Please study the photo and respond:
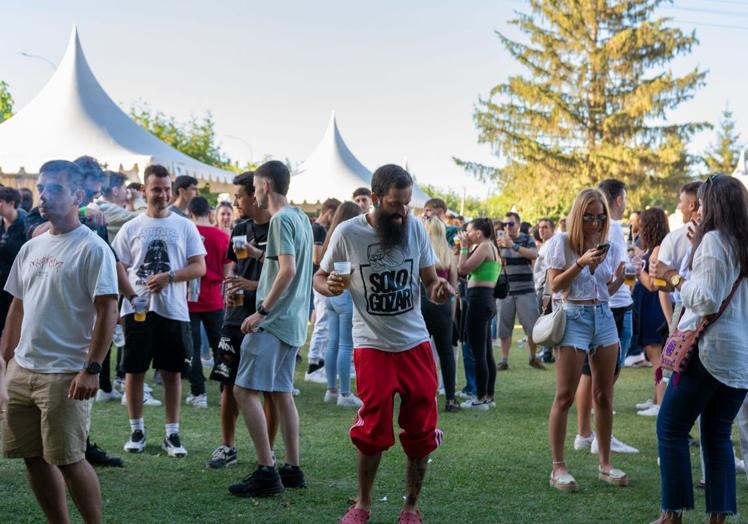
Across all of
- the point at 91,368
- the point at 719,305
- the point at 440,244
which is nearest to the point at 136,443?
A: the point at 91,368

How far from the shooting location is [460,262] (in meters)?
9.27

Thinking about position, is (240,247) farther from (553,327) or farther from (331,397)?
(331,397)

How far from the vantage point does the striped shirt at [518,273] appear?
12242 millimetres

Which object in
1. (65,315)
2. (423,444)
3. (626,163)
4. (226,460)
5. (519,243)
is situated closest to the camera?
(65,315)

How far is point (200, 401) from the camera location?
856cm

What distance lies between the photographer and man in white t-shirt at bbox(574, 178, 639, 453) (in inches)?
242

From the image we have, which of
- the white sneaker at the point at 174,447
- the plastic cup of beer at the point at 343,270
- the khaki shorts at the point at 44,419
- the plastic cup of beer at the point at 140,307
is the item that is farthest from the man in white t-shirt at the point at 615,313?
the khaki shorts at the point at 44,419

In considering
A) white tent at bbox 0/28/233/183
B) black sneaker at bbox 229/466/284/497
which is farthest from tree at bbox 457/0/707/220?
black sneaker at bbox 229/466/284/497

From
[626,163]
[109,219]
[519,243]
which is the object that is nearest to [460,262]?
[109,219]

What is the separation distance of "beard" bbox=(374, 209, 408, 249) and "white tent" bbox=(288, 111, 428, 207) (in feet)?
57.3

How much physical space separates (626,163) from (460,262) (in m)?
28.5

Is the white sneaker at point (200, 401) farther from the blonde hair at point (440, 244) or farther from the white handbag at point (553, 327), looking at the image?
the white handbag at point (553, 327)

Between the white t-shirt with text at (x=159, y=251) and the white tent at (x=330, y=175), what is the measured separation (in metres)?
15.6

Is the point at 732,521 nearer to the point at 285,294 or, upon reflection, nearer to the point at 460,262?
the point at 285,294
